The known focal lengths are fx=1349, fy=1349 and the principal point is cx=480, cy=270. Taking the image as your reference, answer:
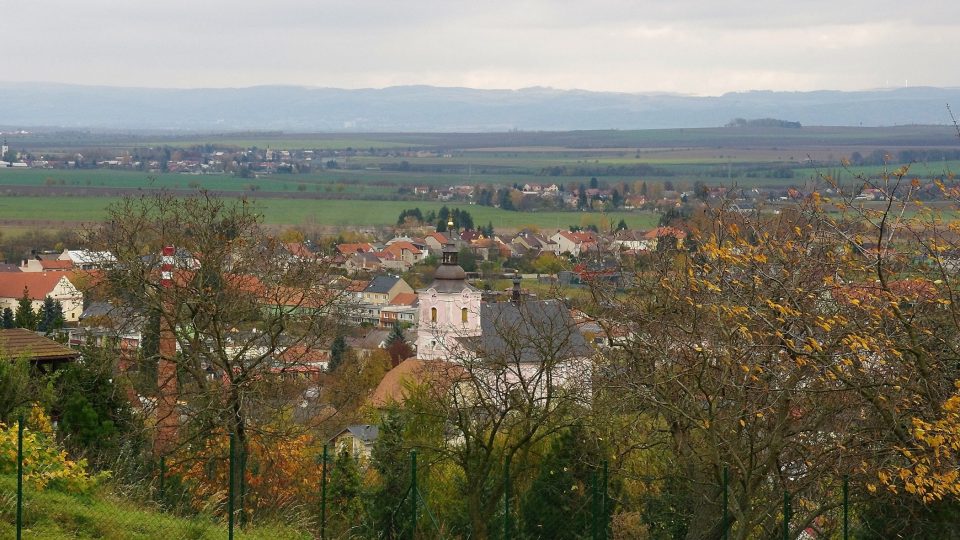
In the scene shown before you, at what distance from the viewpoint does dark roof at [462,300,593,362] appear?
814 inches

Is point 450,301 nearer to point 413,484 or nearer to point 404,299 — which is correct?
point 413,484

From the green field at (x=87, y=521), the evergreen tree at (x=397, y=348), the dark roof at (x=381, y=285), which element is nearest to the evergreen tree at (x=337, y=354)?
the evergreen tree at (x=397, y=348)

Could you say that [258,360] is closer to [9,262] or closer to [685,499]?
[685,499]

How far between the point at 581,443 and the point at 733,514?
5611mm

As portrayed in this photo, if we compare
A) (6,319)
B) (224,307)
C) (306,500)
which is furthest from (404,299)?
(306,500)

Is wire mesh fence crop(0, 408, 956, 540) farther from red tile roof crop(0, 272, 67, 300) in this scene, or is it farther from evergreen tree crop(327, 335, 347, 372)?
red tile roof crop(0, 272, 67, 300)

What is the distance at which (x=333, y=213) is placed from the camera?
156 m

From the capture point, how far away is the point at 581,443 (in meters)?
18.4

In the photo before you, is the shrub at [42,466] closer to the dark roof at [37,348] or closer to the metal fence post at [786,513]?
the metal fence post at [786,513]

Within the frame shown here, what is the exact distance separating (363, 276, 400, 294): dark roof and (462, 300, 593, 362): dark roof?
133ft

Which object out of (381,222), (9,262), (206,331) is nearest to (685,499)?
(206,331)

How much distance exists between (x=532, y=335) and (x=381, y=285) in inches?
2481

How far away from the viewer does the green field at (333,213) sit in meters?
136

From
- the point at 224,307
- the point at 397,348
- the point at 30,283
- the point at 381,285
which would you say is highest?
the point at 224,307
